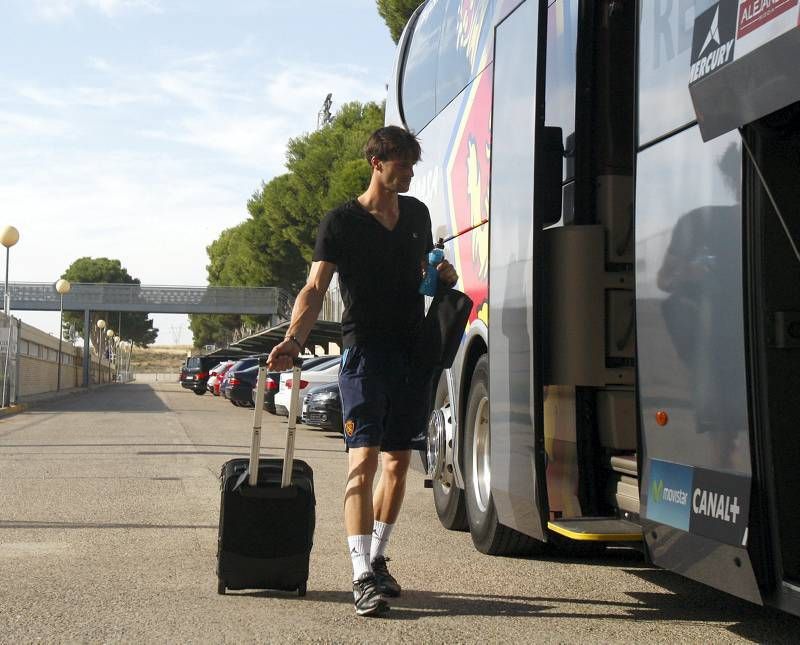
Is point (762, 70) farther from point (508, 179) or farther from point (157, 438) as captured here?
point (157, 438)

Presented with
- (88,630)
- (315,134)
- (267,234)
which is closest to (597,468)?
(88,630)

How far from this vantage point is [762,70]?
369 centimetres

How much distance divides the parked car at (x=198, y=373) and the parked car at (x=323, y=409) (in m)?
34.1

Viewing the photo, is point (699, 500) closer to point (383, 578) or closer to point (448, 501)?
point (383, 578)

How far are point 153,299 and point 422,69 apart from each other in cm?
7216

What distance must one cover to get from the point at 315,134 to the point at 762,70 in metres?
58.2

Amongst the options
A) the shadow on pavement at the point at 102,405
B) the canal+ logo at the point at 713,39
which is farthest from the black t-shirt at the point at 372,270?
the shadow on pavement at the point at 102,405

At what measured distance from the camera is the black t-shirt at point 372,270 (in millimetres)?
5391

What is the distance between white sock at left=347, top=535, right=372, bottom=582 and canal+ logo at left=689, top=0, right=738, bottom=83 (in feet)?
7.60

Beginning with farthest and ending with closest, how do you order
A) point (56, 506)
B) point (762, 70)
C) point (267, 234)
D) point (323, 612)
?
1. point (267, 234)
2. point (56, 506)
3. point (323, 612)
4. point (762, 70)

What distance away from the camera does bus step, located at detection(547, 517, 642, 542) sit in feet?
16.6

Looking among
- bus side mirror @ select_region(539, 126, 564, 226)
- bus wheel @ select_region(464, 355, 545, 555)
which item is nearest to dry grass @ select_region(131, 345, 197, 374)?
bus wheel @ select_region(464, 355, 545, 555)

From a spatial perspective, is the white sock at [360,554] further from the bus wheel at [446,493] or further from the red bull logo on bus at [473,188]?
the bus wheel at [446,493]

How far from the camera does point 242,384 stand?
34.1m
